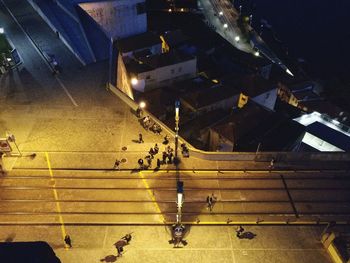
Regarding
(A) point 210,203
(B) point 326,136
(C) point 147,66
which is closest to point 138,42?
(C) point 147,66

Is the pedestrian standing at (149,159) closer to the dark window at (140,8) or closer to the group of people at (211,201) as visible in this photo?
the group of people at (211,201)

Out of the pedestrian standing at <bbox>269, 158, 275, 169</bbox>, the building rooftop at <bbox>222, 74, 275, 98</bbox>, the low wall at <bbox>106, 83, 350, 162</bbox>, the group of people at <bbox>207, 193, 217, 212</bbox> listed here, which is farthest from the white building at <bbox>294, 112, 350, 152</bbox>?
the group of people at <bbox>207, 193, 217, 212</bbox>

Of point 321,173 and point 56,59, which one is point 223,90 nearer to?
point 321,173

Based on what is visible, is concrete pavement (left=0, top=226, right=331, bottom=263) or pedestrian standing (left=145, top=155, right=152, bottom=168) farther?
pedestrian standing (left=145, top=155, right=152, bottom=168)

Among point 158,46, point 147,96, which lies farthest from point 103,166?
point 158,46

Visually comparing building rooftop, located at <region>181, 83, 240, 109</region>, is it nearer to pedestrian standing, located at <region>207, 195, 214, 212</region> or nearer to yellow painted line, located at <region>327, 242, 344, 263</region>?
pedestrian standing, located at <region>207, 195, 214, 212</region>

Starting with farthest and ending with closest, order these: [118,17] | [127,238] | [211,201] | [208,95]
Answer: [118,17] → [208,95] → [211,201] → [127,238]

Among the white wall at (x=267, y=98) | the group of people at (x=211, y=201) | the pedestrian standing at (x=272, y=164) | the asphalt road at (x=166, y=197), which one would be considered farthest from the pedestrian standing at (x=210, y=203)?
the white wall at (x=267, y=98)

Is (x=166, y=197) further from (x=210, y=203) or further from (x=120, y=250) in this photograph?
(x=120, y=250)
